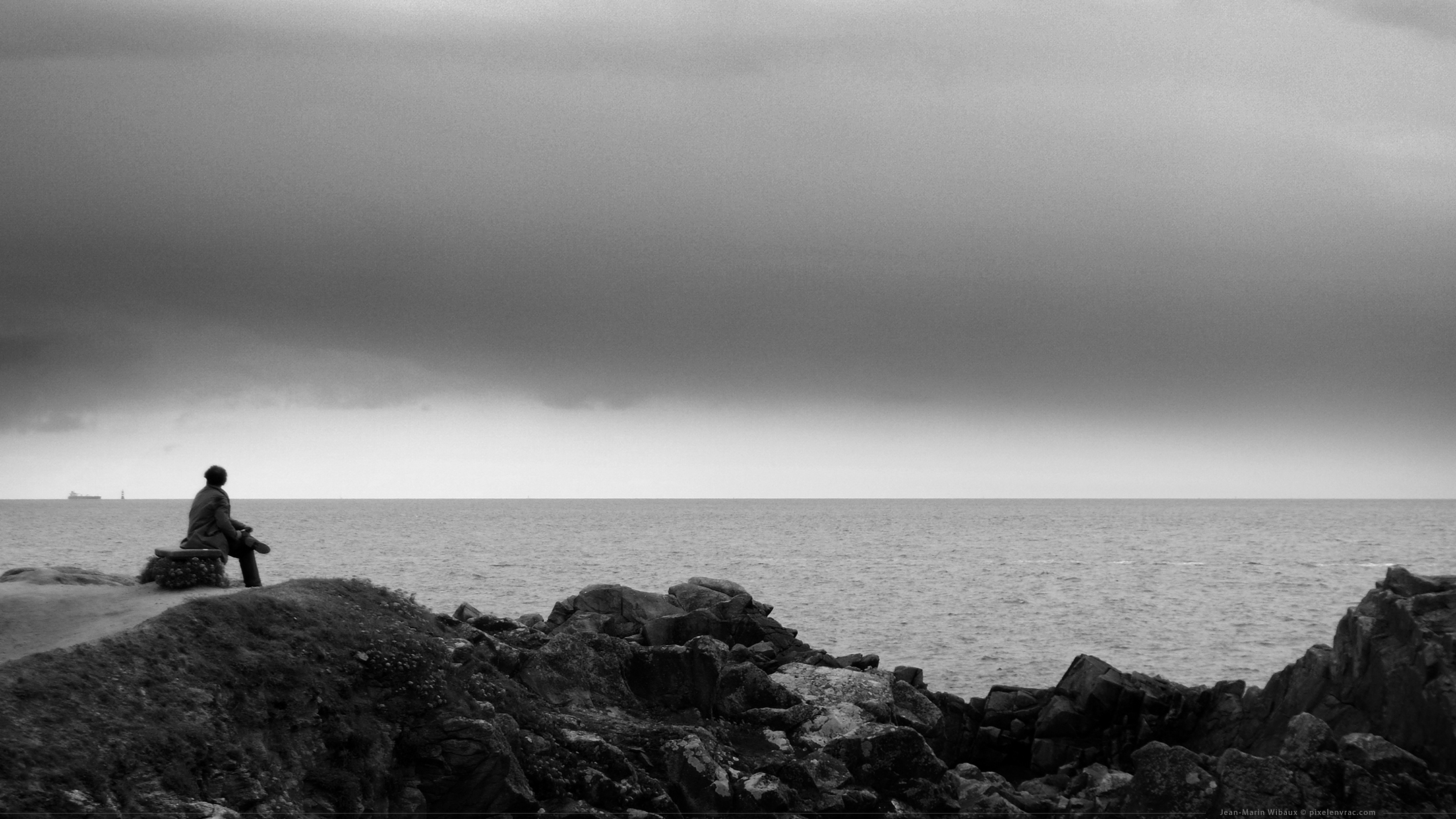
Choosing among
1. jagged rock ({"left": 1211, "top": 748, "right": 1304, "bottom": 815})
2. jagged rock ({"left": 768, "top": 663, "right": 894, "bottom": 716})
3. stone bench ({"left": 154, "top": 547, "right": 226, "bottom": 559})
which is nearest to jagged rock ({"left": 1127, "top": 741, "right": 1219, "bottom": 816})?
jagged rock ({"left": 1211, "top": 748, "right": 1304, "bottom": 815})

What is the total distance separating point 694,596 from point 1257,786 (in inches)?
845

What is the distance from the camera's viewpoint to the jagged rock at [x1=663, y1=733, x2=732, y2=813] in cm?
2447

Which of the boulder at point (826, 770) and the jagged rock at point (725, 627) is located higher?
the jagged rock at point (725, 627)

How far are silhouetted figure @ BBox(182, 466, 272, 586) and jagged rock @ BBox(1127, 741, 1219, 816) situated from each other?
21148 millimetres

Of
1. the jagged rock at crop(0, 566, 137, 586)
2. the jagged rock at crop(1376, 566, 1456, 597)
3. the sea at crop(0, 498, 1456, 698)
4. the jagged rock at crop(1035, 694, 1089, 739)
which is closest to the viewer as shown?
the jagged rock at crop(0, 566, 137, 586)

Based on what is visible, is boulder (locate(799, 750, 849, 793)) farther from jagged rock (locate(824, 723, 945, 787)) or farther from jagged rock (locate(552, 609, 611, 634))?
jagged rock (locate(552, 609, 611, 634))

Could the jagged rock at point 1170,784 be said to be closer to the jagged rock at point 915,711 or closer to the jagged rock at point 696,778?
the jagged rock at point 915,711

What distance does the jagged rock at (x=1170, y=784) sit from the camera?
2664 centimetres

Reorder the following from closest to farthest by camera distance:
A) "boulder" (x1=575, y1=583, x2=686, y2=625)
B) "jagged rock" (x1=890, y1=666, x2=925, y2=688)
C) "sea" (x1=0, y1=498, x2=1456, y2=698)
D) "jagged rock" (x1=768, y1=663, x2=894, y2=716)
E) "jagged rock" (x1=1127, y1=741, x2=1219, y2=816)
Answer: "jagged rock" (x1=1127, y1=741, x2=1219, y2=816)
"jagged rock" (x1=768, y1=663, x2=894, y2=716)
"boulder" (x1=575, y1=583, x2=686, y2=625)
"jagged rock" (x1=890, y1=666, x2=925, y2=688)
"sea" (x1=0, y1=498, x2=1456, y2=698)

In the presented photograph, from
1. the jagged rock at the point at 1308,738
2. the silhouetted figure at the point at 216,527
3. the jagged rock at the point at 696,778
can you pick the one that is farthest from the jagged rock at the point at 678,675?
the jagged rock at the point at 1308,738

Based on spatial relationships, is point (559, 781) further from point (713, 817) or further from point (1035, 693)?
point (1035, 693)

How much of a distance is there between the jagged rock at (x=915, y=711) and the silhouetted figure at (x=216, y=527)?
1622 centimetres

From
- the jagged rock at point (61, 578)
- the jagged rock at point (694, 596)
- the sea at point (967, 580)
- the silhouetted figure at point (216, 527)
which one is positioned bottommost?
the sea at point (967, 580)

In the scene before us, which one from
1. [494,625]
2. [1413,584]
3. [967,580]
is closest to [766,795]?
[494,625]
